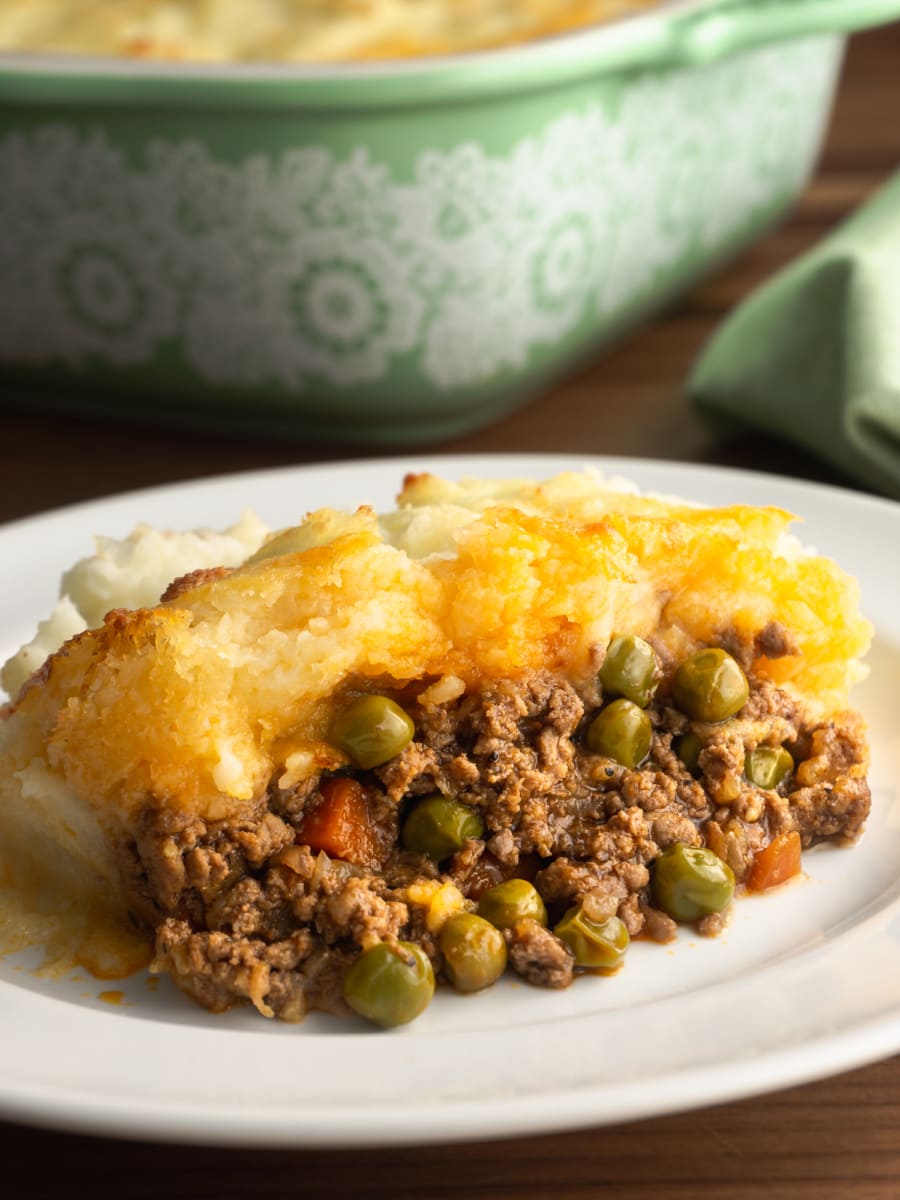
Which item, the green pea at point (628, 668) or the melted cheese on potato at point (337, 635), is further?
the green pea at point (628, 668)

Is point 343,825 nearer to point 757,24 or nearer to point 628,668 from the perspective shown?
point 628,668

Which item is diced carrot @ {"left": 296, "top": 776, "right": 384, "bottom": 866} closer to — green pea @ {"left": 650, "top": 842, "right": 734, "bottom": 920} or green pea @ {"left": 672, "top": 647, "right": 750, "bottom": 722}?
green pea @ {"left": 650, "top": 842, "right": 734, "bottom": 920}

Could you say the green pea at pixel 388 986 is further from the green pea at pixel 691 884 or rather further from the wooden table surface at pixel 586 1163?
the green pea at pixel 691 884

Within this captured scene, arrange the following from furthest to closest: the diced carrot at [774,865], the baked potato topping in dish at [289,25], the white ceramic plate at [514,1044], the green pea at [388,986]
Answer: the baked potato topping in dish at [289,25] < the diced carrot at [774,865] < the green pea at [388,986] < the white ceramic plate at [514,1044]

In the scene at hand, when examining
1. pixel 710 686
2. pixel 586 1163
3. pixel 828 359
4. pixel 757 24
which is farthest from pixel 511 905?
pixel 757 24

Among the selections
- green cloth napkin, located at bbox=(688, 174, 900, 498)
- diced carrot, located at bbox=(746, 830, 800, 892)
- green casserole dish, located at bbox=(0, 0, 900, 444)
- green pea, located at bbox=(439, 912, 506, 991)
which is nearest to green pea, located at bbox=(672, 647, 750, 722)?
diced carrot, located at bbox=(746, 830, 800, 892)

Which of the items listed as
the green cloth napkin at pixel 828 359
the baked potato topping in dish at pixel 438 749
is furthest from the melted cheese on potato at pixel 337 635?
the green cloth napkin at pixel 828 359
